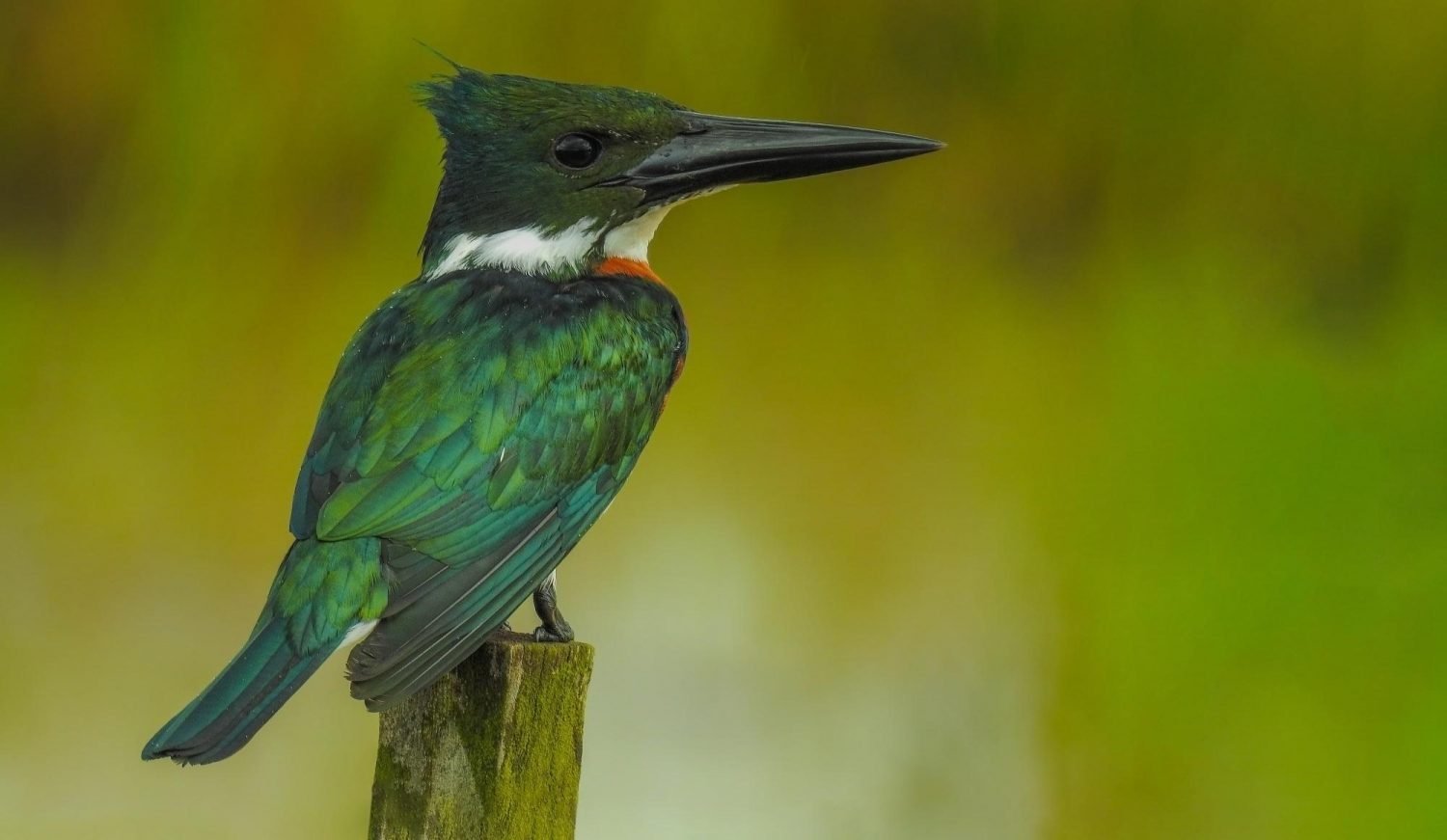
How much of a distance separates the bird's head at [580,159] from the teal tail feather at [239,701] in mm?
1144

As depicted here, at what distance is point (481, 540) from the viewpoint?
2.83m

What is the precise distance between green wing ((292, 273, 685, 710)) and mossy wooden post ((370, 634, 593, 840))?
8 cm

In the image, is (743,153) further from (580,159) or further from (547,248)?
(547,248)

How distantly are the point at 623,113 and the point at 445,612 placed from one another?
1.23 m

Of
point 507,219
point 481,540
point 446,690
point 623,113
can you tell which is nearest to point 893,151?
point 623,113

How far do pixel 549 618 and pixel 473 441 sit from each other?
39 centimetres

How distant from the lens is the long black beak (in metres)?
3.42

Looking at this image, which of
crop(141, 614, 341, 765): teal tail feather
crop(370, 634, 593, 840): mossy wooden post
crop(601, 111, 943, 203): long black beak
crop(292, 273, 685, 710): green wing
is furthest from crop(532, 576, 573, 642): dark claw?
crop(601, 111, 943, 203): long black beak

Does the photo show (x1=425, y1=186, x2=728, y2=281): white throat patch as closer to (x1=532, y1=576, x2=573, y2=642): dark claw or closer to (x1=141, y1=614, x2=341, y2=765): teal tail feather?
(x1=532, y1=576, x2=573, y2=642): dark claw

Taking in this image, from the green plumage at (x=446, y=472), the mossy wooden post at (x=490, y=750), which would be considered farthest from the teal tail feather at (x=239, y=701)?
the mossy wooden post at (x=490, y=750)

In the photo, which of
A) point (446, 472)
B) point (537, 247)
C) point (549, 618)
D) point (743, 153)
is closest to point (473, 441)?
point (446, 472)

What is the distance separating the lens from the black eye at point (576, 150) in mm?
3432

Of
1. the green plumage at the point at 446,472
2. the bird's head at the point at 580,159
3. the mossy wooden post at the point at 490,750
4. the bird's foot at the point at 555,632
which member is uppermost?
the bird's head at the point at 580,159

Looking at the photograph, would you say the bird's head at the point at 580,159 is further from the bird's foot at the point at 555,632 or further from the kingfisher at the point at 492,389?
the bird's foot at the point at 555,632
